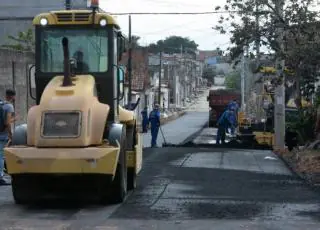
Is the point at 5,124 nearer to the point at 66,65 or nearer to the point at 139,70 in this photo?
the point at 66,65

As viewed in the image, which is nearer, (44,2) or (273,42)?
(273,42)

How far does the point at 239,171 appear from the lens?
16203mm

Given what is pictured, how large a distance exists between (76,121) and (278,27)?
40.9 ft

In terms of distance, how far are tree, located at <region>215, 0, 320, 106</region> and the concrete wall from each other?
913cm

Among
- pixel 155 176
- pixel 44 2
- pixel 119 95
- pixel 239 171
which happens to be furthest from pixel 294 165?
pixel 44 2

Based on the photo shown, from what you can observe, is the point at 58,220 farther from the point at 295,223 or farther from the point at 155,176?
the point at 155,176

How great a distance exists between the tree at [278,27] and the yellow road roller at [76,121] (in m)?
8.99

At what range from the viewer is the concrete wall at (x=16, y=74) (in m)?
27.5

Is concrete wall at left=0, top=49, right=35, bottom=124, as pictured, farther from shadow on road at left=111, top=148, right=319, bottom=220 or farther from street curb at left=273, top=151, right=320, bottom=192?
shadow on road at left=111, top=148, right=319, bottom=220

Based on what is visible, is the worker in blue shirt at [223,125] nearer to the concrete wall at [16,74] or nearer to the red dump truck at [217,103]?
the concrete wall at [16,74]

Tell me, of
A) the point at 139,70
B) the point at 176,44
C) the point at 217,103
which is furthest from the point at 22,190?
the point at 176,44

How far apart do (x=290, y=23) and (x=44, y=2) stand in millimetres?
34399

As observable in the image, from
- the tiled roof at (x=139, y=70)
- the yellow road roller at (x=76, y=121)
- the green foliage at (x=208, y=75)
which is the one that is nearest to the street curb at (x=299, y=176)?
the yellow road roller at (x=76, y=121)

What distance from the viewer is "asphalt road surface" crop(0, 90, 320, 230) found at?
930cm
